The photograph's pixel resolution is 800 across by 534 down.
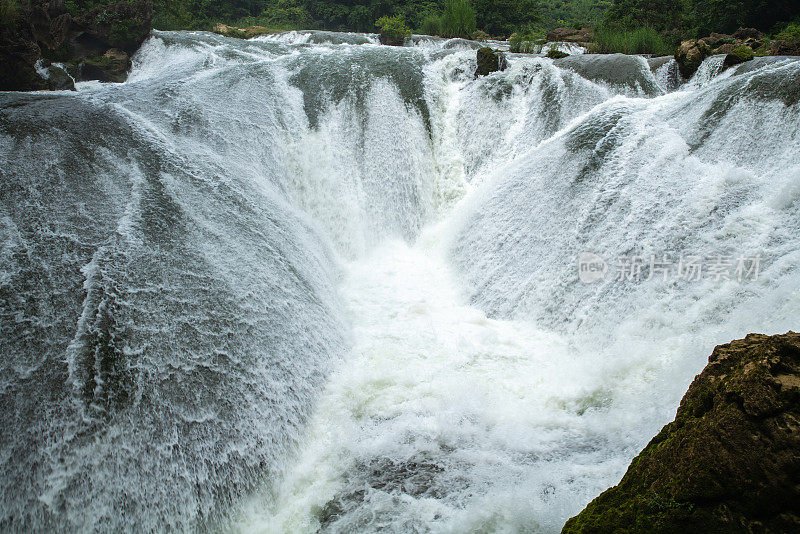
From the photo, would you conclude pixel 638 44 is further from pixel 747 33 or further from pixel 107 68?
pixel 107 68

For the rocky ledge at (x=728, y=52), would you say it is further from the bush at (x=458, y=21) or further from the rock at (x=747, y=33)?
the bush at (x=458, y=21)

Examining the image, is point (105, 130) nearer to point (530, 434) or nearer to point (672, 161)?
point (530, 434)

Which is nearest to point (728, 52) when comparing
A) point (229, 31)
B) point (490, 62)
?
point (490, 62)

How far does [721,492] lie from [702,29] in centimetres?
1397

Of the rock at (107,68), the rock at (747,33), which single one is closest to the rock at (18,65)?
the rock at (107,68)

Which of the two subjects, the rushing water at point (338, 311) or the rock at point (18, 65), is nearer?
the rushing water at point (338, 311)

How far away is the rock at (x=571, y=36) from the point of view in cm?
1379

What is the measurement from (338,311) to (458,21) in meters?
14.0

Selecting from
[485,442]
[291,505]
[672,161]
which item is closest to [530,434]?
[485,442]

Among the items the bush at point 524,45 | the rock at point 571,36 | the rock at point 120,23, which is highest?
the rock at point 120,23

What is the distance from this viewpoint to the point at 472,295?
18.1 feet

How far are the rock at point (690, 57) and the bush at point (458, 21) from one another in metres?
9.37

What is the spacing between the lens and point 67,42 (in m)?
11.4

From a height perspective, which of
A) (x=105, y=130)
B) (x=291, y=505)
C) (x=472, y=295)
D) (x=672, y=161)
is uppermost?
(x=105, y=130)
